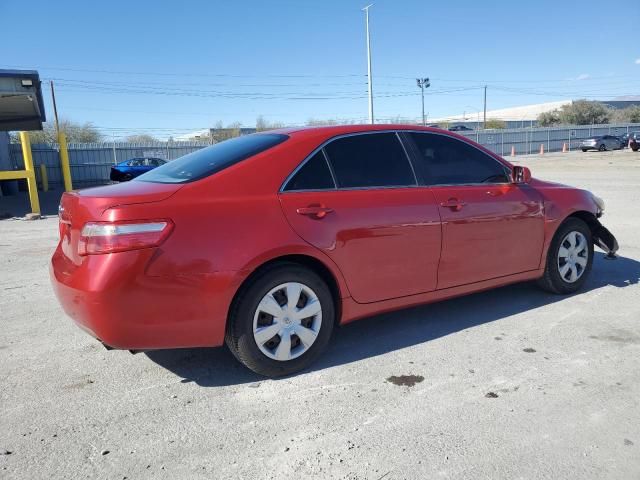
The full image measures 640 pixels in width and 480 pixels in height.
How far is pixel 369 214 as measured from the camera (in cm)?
363

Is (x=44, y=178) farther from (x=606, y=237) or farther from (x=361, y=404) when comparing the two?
(x=361, y=404)

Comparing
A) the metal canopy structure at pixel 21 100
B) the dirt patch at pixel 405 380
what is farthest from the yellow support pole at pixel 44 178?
the dirt patch at pixel 405 380

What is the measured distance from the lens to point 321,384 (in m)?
3.33

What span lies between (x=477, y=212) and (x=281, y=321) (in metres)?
1.87

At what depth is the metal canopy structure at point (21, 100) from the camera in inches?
507

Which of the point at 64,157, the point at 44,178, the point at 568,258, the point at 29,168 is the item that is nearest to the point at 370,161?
the point at 568,258

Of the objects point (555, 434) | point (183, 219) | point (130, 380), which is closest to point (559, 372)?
point (555, 434)

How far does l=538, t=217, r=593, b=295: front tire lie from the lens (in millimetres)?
4840

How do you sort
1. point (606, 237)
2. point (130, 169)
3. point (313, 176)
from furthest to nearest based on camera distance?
point (130, 169), point (606, 237), point (313, 176)

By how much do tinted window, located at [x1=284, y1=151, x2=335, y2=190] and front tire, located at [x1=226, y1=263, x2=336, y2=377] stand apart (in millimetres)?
541

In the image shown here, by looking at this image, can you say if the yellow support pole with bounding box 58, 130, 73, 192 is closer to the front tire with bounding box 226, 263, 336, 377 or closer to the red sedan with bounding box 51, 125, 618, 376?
the red sedan with bounding box 51, 125, 618, 376

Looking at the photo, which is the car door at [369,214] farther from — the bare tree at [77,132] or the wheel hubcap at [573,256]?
the bare tree at [77,132]

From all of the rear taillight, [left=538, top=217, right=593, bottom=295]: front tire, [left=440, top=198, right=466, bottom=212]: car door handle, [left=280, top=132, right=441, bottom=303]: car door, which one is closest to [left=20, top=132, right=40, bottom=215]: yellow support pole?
the rear taillight

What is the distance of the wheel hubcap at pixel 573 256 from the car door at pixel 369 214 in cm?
167
